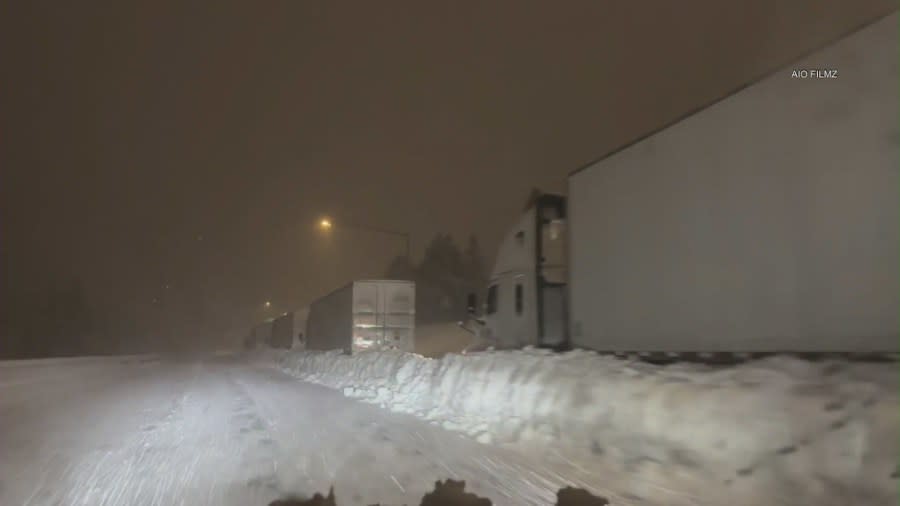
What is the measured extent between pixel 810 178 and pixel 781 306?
55.8 inches

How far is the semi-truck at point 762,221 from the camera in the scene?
23.0 ft

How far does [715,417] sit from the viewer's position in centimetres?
684

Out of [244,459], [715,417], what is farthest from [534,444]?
[244,459]

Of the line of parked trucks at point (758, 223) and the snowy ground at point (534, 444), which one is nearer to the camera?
the snowy ground at point (534, 444)

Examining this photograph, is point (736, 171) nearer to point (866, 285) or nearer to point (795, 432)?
point (866, 285)

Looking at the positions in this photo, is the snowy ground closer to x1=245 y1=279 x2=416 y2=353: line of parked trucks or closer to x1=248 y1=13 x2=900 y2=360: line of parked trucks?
x1=248 y1=13 x2=900 y2=360: line of parked trucks

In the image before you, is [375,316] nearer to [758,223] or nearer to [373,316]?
[373,316]

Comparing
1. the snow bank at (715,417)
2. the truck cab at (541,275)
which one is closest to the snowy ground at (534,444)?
the snow bank at (715,417)

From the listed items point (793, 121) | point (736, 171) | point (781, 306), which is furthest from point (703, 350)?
point (793, 121)

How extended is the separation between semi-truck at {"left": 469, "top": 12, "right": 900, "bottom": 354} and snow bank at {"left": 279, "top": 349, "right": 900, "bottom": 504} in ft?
2.50

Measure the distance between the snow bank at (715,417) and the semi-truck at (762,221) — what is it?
30.0 inches

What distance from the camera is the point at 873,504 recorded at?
5.26 metres
